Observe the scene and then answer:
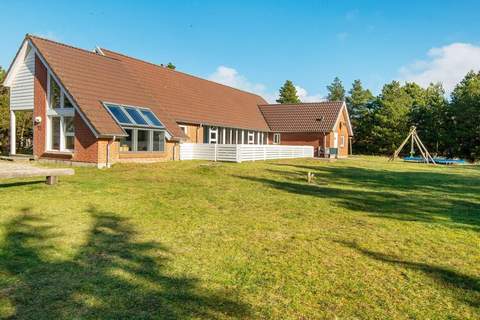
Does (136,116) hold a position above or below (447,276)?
above

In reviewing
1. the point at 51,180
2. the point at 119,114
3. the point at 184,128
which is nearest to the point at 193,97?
the point at 184,128

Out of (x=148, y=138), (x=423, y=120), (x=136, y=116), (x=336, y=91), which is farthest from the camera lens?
(x=336, y=91)

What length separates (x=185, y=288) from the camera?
444 cm

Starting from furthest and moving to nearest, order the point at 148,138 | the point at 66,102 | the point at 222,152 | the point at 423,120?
the point at 423,120, the point at 222,152, the point at 148,138, the point at 66,102

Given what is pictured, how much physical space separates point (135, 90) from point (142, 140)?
4.14 meters

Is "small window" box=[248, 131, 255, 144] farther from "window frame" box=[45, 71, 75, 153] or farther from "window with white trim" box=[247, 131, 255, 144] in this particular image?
"window frame" box=[45, 71, 75, 153]

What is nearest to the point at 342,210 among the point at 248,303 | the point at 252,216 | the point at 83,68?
the point at 252,216

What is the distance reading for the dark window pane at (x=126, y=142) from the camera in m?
19.2

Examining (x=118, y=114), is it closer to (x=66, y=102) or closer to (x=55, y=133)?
(x=66, y=102)

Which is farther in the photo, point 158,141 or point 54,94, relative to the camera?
point 158,141

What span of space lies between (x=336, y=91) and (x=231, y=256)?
301 feet

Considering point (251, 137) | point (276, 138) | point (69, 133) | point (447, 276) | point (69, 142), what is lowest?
point (447, 276)

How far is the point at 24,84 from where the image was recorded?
69.2ft

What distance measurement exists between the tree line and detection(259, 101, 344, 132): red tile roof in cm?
1698
